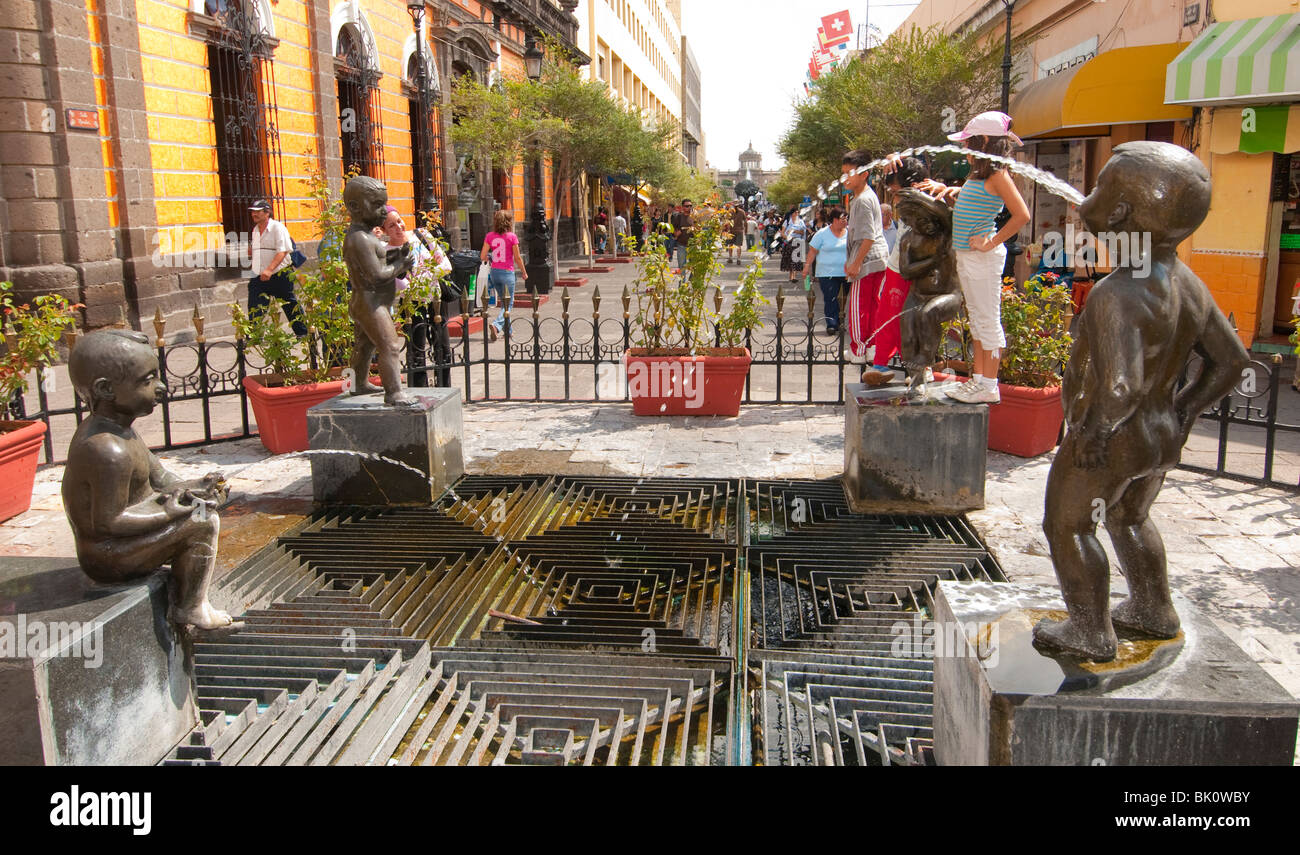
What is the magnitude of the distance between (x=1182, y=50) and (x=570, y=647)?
509 inches

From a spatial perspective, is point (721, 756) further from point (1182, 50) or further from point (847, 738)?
point (1182, 50)

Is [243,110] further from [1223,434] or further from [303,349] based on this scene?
[1223,434]

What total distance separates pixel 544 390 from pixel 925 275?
16.3 ft

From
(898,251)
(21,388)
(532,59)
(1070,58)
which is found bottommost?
(21,388)

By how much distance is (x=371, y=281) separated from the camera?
6.01 meters

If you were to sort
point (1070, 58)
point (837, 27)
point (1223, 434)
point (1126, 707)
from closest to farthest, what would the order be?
point (1126, 707) → point (1223, 434) → point (1070, 58) → point (837, 27)

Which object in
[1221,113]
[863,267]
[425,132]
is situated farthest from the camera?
[425,132]

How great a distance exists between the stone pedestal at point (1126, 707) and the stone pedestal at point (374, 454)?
403cm

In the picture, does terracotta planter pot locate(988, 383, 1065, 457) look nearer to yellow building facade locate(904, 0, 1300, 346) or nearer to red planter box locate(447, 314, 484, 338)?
red planter box locate(447, 314, 484, 338)

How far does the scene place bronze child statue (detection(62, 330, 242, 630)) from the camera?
3.11 meters

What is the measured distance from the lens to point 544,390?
33.3 feet

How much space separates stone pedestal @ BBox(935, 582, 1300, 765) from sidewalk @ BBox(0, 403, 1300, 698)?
1.44 meters

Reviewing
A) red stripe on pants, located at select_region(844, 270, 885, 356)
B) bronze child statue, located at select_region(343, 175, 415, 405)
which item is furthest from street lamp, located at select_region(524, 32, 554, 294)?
bronze child statue, located at select_region(343, 175, 415, 405)

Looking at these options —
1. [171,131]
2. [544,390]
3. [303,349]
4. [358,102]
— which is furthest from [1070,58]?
[303,349]
